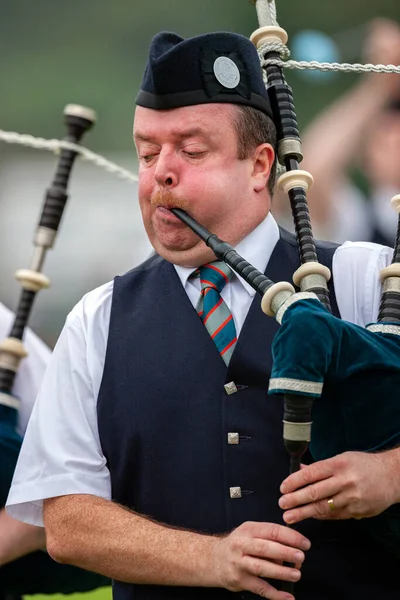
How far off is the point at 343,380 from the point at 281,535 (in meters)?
0.32

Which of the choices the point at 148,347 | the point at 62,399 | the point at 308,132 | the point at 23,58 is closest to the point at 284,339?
the point at 148,347

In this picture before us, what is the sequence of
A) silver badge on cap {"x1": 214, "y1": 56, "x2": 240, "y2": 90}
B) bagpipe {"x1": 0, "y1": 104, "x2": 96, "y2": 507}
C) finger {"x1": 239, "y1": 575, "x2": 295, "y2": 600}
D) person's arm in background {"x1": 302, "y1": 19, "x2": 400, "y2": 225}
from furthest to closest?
person's arm in background {"x1": 302, "y1": 19, "x2": 400, "y2": 225}
bagpipe {"x1": 0, "y1": 104, "x2": 96, "y2": 507}
silver badge on cap {"x1": 214, "y1": 56, "x2": 240, "y2": 90}
finger {"x1": 239, "y1": 575, "x2": 295, "y2": 600}

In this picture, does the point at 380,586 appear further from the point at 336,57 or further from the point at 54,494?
the point at 336,57

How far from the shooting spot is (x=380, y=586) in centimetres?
243

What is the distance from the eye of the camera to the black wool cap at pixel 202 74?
252cm

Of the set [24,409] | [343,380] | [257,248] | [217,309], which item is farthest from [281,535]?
[24,409]

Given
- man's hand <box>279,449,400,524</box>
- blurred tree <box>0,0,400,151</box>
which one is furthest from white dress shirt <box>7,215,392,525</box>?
blurred tree <box>0,0,400,151</box>

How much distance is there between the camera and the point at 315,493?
220 cm

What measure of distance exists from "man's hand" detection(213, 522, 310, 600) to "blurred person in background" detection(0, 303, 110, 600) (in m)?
0.94

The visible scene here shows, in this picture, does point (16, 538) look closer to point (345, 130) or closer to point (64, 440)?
point (64, 440)

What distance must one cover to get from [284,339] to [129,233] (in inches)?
249

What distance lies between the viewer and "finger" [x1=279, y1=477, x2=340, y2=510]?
2191mm

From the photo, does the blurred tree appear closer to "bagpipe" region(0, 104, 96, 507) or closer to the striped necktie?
"bagpipe" region(0, 104, 96, 507)

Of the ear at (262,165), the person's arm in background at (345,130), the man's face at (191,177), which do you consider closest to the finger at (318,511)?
the man's face at (191,177)
